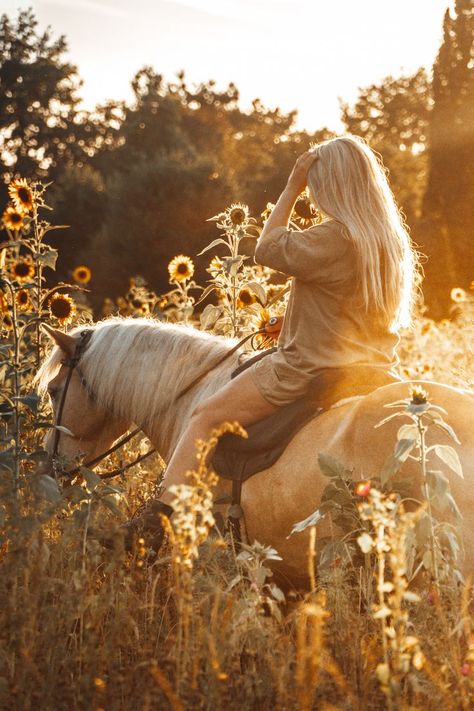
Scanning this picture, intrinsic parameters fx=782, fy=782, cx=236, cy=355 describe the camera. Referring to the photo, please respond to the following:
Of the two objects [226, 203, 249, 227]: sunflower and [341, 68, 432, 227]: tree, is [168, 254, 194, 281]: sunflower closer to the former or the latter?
[226, 203, 249, 227]: sunflower

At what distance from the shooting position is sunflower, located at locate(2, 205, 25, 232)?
427 cm

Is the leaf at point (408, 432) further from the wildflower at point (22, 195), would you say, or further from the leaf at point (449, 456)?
the wildflower at point (22, 195)

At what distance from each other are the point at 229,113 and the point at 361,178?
44.4 meters

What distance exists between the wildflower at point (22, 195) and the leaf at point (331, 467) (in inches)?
101

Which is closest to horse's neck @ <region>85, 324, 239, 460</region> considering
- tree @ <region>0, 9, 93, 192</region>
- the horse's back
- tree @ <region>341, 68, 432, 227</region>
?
the horse's back

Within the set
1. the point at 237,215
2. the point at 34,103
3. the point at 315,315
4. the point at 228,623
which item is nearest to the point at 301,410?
the point at 315,315

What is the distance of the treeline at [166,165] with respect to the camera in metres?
19.8

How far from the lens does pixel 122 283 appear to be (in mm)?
23031

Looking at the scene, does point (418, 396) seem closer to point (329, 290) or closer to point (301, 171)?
point (329, 290)

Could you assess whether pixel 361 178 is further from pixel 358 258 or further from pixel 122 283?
pixel 122 283

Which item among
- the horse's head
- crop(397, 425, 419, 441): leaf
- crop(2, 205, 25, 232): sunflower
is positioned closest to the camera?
crop(397, 425, 419, 441): leaf

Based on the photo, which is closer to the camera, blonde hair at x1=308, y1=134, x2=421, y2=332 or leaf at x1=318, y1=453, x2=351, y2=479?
leaf at x1=318, y1=453, x2=351, y2=479

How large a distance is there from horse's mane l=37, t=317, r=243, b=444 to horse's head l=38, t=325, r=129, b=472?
8 cm

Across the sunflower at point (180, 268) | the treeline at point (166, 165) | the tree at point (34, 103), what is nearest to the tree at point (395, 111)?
the treeline at point (166, 165)
